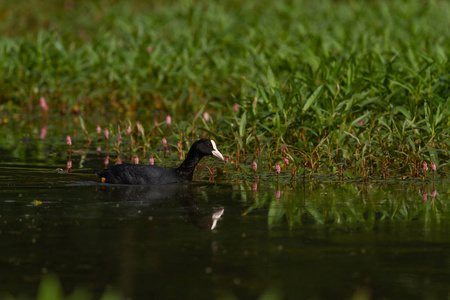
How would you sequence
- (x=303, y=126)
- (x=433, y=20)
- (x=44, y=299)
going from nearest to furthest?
(x=44, y=299) → (x=303, y=126) → (x=433, y=20)

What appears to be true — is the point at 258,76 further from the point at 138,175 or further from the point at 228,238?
the point at 228,238

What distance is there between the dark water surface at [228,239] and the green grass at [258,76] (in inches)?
58.6

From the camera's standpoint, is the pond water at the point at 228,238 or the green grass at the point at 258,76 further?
the green grass at the point at 258,76

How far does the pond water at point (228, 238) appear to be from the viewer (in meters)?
6.58

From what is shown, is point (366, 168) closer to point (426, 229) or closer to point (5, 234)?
point (426, 229)

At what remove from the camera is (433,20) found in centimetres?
2505

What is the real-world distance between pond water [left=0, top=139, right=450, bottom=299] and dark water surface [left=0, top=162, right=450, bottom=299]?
0.01 m

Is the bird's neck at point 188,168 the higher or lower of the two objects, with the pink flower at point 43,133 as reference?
lower

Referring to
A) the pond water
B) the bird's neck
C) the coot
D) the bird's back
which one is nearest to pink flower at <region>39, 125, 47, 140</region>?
the pond water

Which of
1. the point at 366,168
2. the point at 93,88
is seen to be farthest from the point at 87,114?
the point at 366,168

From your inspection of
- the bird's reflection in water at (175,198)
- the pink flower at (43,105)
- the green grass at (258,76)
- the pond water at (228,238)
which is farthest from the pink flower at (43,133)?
the bird's reflection in water at (175,198)

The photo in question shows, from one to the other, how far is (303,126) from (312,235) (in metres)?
4.71

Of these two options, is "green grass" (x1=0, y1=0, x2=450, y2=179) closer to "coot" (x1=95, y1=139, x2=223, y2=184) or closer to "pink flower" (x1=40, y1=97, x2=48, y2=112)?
Result: "pink flower" (x1=40, y1=97, x2=48, y2=112)

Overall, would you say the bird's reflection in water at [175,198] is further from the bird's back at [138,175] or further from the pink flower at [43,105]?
the pink flower at [43,105]
